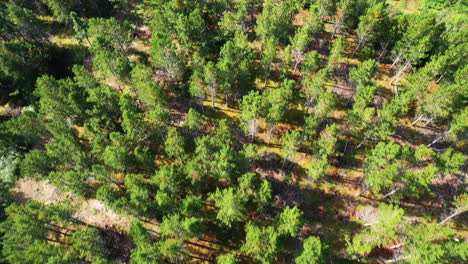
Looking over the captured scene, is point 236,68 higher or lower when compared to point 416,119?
higher

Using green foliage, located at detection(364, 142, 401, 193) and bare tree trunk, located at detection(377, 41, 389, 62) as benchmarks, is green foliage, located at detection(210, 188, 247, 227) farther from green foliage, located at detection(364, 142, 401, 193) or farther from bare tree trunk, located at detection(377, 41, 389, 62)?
bare tree trunk, located at detection(377, 41, 389, 62)

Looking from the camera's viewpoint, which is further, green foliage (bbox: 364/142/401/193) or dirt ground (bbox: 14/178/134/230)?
dirt ground (bbox: 14/178/134/230)

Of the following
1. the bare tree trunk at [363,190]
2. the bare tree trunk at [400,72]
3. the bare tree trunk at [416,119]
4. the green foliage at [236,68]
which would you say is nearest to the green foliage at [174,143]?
the green foliage at [236,68]

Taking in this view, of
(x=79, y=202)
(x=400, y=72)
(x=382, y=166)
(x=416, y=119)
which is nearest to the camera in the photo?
(x=382, y=166)

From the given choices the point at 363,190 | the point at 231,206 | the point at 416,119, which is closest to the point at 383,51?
the point at 416,119

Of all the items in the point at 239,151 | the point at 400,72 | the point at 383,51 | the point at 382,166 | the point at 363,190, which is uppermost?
the point at 383,51

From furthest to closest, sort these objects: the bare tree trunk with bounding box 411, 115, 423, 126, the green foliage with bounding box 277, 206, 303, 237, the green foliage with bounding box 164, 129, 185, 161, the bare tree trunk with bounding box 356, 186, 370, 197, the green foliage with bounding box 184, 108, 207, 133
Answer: the bare tree trunk with bounding box 411, 115, 423, 126 → the green foliage with bounding box 184, 108, 207, 133 → the bare tree trunk with bounding box 356, 186, 370, 197 → the green foliage with bounding box 164, 129, 185, 161 → the green foliage with bounding box 277, 206, 303, 237

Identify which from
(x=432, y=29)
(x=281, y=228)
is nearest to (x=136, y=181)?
(x=281, y=228)

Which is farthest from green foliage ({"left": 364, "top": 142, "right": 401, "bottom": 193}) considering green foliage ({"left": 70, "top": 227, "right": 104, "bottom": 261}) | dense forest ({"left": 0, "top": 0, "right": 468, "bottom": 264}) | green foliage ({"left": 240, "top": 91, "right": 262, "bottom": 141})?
green foliage ({"left": 70, "top": 227, "right": 104, "bottom": 261})

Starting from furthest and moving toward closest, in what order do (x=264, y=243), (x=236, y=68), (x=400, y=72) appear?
(x=400, y=72), (x=236, y=68), (x=264, y=243)

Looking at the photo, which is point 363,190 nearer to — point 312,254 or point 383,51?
point 312,254

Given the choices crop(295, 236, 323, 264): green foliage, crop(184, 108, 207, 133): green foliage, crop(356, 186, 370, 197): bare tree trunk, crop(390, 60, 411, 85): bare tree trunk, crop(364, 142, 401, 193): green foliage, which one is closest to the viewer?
crop(295, 236, 323, 264): green foliage
